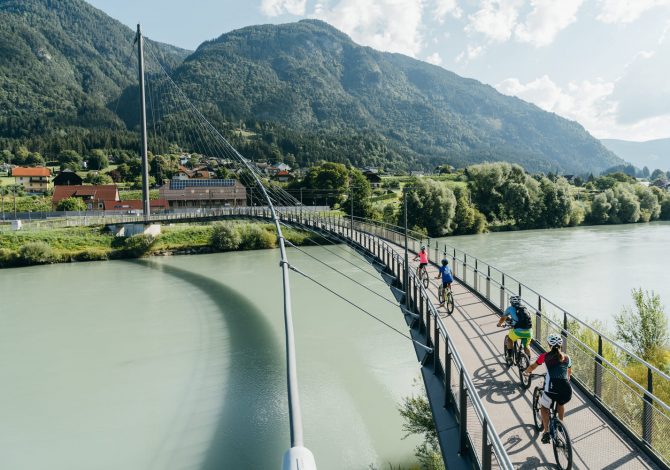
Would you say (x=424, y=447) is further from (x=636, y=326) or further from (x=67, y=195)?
(x=67, y=195)

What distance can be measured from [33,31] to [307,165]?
422ft

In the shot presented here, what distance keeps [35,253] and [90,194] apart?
2581 cm

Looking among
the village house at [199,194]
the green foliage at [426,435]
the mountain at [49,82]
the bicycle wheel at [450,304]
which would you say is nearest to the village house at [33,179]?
the village house at [199,194]

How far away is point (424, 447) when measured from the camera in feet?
28.5

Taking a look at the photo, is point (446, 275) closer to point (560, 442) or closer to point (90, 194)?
point (560, 442)

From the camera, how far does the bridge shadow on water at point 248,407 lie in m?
9.47

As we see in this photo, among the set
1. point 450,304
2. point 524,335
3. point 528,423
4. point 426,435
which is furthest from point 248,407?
point 528,423

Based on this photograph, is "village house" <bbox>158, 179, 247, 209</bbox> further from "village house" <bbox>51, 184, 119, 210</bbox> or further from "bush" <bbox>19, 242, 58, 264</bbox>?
"bush" <bbox>19, 242, 58, 264</bbox>

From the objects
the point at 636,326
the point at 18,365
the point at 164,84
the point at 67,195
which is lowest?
the point at 18,365

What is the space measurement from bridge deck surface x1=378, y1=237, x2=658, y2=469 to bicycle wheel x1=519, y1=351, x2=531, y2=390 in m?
0.09

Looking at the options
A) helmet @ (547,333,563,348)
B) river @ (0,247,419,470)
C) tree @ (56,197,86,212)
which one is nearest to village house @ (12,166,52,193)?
tree @ (56,197,86,212)

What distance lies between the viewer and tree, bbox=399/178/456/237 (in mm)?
43312

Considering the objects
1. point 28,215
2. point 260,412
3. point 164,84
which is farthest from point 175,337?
point 164,84

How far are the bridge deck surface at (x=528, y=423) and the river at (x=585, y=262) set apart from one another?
9.08 metres
